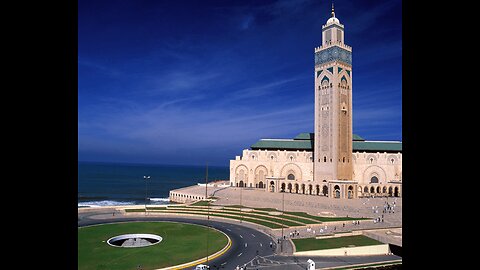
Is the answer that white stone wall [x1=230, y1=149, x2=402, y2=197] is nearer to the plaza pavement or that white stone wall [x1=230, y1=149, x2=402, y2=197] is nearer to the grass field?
the plaza pavement

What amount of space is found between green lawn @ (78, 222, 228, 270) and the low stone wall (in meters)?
8.01

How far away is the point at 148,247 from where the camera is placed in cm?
2906

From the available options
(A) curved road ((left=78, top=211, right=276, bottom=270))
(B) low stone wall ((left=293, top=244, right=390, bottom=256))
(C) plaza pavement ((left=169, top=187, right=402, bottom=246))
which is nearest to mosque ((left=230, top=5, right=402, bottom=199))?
(C) plaza pavement ((left=169, top=187, right=402, bottom=246))

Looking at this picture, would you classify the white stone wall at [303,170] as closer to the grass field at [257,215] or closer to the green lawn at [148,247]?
the grass field at [257,215]

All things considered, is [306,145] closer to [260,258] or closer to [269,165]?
[269,165]

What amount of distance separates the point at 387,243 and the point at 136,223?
27709 millimetres

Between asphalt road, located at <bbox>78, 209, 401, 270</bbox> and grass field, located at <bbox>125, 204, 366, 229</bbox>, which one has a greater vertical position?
grass field, located at <bbox>125, 204, 366, 229</bbox>

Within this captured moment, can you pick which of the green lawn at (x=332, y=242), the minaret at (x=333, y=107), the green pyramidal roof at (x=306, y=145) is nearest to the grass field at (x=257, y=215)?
the green lawn at (x=332, y=242)

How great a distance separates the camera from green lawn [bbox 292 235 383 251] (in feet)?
94.4

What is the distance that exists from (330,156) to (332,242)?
3569 cm
